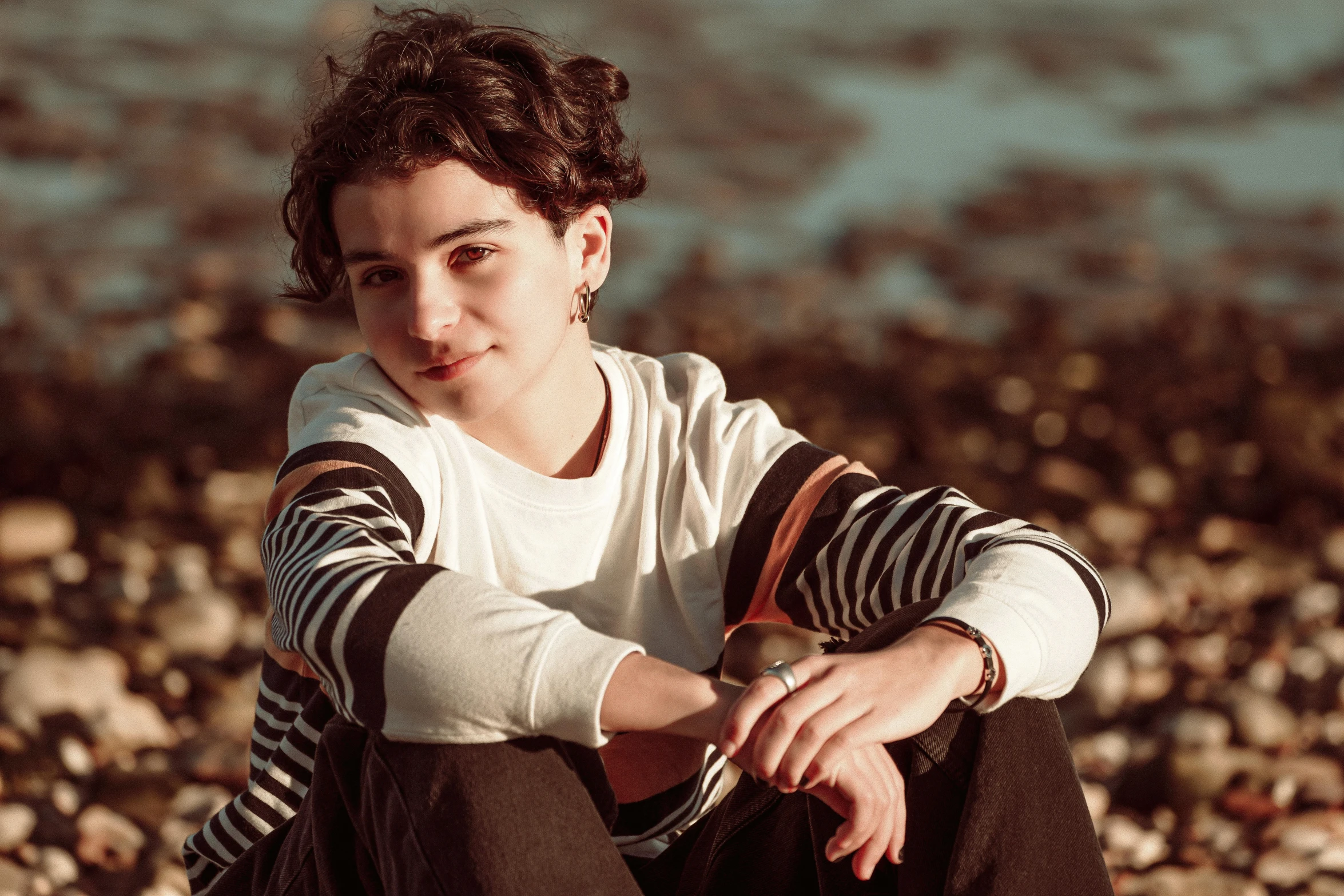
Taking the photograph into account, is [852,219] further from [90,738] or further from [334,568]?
[334,568]

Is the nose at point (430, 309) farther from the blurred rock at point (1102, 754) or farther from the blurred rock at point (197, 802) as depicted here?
the blurred rock at point (1102, 754)

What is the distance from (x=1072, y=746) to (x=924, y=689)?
2039 millimetres

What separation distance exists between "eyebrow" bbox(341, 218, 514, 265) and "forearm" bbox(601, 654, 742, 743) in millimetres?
609

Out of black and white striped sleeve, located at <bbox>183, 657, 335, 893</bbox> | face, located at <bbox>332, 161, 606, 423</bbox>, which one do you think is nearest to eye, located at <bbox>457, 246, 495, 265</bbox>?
face, located at <bbox>332, 161, 606, 423</bbox>

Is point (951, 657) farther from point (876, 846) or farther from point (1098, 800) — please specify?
point (1098, 800)

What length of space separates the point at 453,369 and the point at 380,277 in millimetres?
152

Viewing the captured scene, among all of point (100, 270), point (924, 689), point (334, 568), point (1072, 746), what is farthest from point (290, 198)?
point (100, 270)

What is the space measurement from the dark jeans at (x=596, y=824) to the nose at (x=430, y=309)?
0.50 meters

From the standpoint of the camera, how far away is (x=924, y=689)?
1774mm

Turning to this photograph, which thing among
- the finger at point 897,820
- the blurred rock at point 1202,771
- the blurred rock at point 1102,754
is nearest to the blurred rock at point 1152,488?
the blurred rock at point 1102,754

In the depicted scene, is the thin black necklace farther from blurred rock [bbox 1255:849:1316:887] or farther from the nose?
blurred rock [bbox 1255:849:1316:887]

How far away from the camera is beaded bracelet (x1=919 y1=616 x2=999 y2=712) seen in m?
1.81

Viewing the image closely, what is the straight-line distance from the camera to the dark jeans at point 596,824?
1.70 meters

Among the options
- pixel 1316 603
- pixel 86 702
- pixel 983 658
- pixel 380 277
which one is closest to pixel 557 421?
pixel 380 277
